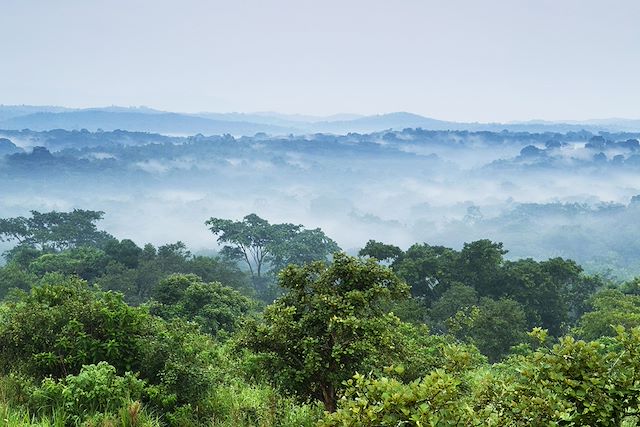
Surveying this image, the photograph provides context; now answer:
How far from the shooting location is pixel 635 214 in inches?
6043

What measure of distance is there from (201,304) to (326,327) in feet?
65.6

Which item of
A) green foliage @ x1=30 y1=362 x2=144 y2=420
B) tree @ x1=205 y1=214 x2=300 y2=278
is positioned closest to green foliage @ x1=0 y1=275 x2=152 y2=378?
green foliage @ x1=30 y1=362 x2=144 y2=420

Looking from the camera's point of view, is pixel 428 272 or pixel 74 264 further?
pixel 74 264

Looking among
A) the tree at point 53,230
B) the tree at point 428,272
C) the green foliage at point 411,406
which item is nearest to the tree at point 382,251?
the tree at point 428,272

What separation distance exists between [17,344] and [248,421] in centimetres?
475

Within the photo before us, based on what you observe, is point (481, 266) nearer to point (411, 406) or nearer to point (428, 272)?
point (428, 272)

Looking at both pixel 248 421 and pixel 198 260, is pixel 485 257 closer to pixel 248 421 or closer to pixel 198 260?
pixel 198 260

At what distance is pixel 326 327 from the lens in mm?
8164

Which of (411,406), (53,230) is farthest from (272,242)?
(411,406)

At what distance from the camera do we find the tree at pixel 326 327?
309 inches

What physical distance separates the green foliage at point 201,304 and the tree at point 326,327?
54.7 feet

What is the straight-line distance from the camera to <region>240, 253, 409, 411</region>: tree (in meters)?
7.85

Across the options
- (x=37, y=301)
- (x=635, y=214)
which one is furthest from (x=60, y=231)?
(x=635, y=214)

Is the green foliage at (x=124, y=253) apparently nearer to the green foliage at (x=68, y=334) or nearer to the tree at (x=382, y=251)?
the tree at (x=382, y=251)
